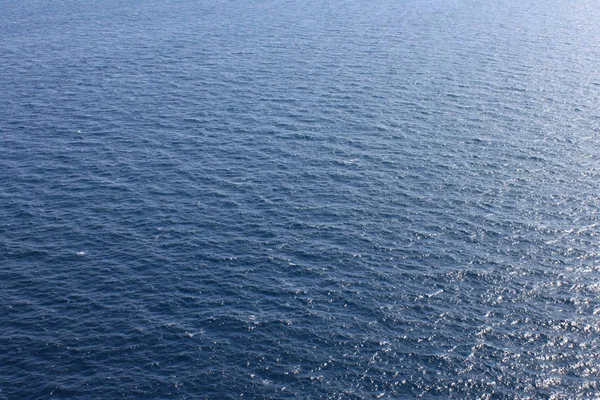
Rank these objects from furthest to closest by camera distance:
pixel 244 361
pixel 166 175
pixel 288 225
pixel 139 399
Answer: pixel 166 175 → pixel 288 225 → pixel 244 361 → pixel 139 399

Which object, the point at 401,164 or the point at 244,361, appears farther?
the point at 401,164

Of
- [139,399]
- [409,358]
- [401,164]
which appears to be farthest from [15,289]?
[401,164]

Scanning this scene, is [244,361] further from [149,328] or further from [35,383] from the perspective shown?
[35,383]

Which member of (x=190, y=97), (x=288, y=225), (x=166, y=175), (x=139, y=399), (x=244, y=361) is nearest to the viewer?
(x=139, y=399)

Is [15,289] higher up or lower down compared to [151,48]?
lower down

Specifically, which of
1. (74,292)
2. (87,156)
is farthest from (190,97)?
(74,292)

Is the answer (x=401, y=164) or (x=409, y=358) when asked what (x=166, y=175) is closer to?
(x=401, y=164)
